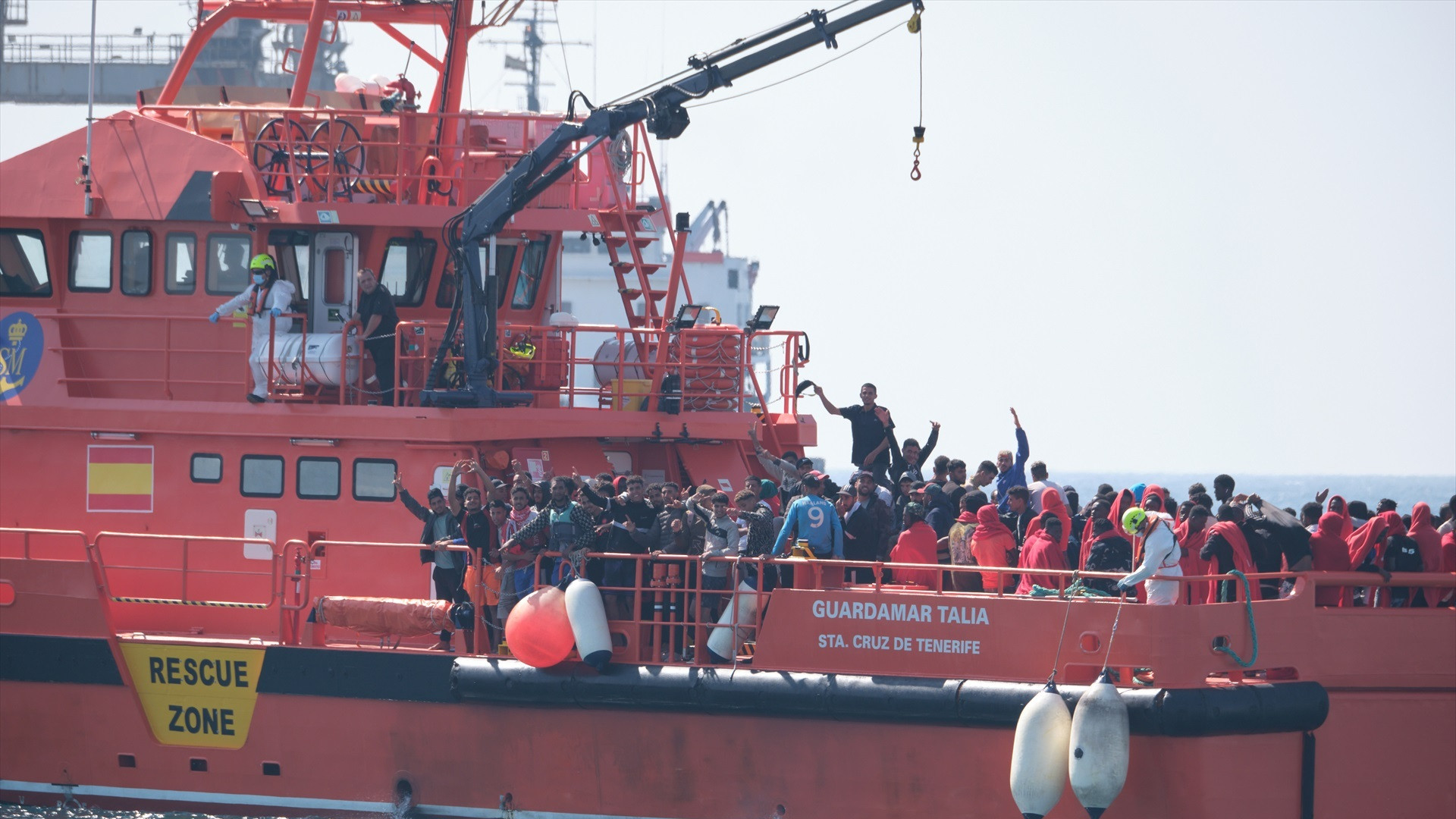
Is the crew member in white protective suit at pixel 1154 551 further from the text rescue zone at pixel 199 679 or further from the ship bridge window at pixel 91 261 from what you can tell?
the ship bridge window at pixel 91 261

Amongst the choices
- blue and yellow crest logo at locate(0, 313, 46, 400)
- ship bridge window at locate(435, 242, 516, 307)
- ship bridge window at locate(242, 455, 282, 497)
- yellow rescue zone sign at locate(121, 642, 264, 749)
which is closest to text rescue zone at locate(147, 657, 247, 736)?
yellow rescue zone sign at locate(121, 642, 264, 749)

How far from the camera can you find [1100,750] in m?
9.61

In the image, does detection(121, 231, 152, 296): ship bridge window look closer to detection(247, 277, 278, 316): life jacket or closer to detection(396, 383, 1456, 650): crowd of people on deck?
detection(247, 277, 278, 316): life jacket

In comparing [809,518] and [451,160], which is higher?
[451,160]

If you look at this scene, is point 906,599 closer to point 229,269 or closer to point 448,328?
point 448,328

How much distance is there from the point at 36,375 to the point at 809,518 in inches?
252

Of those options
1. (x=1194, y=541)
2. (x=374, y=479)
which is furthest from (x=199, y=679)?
(x=1194, y=541)

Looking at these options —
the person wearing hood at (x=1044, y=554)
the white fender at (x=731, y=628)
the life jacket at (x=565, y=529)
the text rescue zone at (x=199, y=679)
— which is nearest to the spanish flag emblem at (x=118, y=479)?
the text rescue zone at (x=199, y=679)

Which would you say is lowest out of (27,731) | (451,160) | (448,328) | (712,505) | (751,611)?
(27,731)

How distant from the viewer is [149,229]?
13.1 m

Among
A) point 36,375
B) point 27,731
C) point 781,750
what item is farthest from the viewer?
point 36,375

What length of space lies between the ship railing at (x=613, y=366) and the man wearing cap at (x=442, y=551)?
130 centimetres

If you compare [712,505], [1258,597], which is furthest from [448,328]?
[1258,597]

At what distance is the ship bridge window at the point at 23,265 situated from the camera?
13273 millimetres
